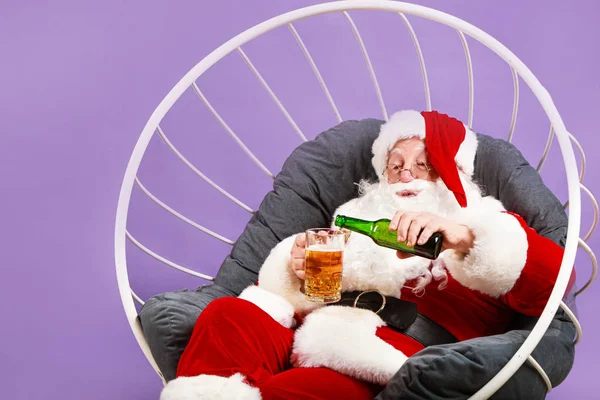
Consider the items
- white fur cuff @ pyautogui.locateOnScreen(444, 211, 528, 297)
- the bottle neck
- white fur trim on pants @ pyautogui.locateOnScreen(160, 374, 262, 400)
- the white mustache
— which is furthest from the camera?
the white mustache

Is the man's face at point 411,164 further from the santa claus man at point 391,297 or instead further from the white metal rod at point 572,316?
the white metal rod at point 572,316

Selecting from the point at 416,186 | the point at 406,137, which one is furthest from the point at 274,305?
the point at 406,137

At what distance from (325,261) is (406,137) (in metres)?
0.58

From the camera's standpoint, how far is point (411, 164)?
215 centimetres

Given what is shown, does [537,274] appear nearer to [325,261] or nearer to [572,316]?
[572,316]

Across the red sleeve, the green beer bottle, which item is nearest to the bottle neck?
the green beer bottle

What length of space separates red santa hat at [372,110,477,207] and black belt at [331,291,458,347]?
1.02 ft

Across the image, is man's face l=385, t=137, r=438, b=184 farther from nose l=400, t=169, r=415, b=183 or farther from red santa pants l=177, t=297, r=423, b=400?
red santa pants l=177, t=297, r=423, b=400

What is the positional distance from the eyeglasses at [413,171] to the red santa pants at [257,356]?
1.49 ft

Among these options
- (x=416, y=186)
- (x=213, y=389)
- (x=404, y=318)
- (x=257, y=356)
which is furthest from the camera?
(x=416, y=186)

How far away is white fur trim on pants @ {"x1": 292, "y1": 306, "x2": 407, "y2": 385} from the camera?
1.73 meters

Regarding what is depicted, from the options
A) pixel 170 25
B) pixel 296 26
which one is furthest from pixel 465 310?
pixel 170 25

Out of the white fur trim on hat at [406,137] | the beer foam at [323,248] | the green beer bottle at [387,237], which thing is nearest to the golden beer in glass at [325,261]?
the beer foam at [323,248]

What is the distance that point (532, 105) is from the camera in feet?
9.61
